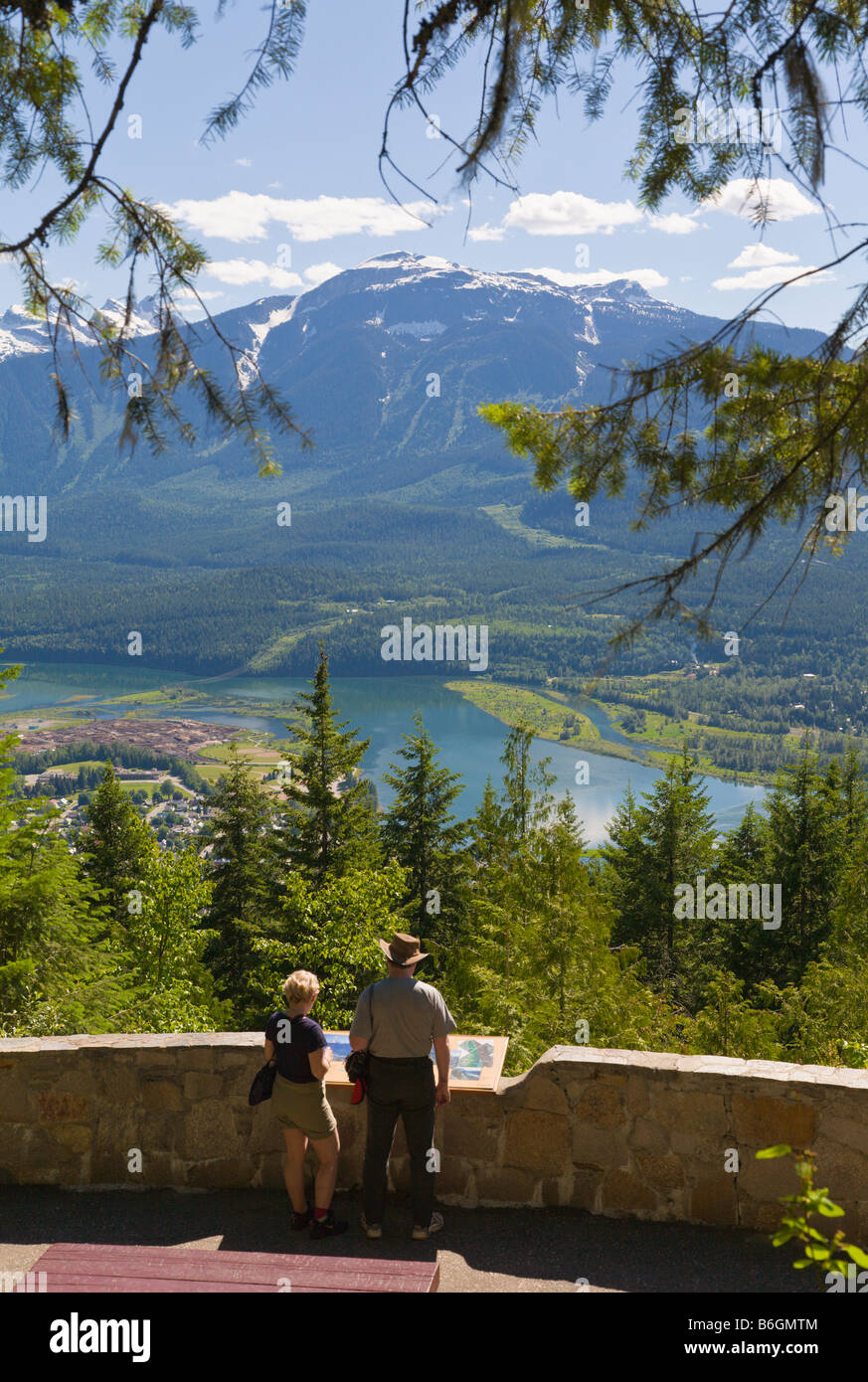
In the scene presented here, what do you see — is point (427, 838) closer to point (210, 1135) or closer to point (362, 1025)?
point (210, 1135)

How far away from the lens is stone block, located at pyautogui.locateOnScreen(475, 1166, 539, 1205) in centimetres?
478

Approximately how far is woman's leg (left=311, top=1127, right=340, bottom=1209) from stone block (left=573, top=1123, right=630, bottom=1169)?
1128 millimetres

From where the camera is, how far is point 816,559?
4.46 m

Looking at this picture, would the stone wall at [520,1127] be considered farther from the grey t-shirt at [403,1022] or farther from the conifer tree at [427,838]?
the conifer tree at [427,838]

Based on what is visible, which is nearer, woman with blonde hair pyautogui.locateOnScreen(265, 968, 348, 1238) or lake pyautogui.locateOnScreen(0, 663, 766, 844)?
woman with blonde hair pyautogui.locateOnScreen(265, 968, 348, 1238)

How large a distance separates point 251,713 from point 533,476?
145994 mm

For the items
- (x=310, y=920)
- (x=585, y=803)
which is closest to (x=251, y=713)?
(x=585, y=803)

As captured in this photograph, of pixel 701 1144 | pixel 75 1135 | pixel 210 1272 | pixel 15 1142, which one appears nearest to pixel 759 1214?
pixel 701 1144

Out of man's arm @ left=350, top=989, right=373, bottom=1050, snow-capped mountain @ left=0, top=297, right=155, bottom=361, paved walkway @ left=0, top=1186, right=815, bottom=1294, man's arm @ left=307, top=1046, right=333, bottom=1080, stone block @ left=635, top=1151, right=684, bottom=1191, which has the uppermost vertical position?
snow-capped mountain @ left=0, top=297, right=155, bottom=361

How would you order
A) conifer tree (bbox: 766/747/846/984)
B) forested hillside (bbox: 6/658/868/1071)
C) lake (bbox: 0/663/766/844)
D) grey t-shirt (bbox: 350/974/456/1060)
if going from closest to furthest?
grey t-shirt (bbox: 350/974/456/1060) < forested hillside (bbox: 6/658/868/1071) < conifer tree (bbox: 766/747/846/984) < lake (bbox: 0/663/766/844)

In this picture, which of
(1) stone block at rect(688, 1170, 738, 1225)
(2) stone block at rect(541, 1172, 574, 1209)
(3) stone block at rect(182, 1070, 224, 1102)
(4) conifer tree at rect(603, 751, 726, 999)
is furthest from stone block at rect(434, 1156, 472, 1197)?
(4) conifer tree at rect(603, 751, 726, 999)

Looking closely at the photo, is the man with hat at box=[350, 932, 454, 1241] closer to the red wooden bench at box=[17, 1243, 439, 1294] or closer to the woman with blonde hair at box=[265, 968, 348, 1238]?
the woman with blonde hair at box=[265, 968, 348, 1238]

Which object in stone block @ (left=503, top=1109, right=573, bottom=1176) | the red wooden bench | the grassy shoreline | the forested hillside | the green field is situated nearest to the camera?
the red wooden bench
